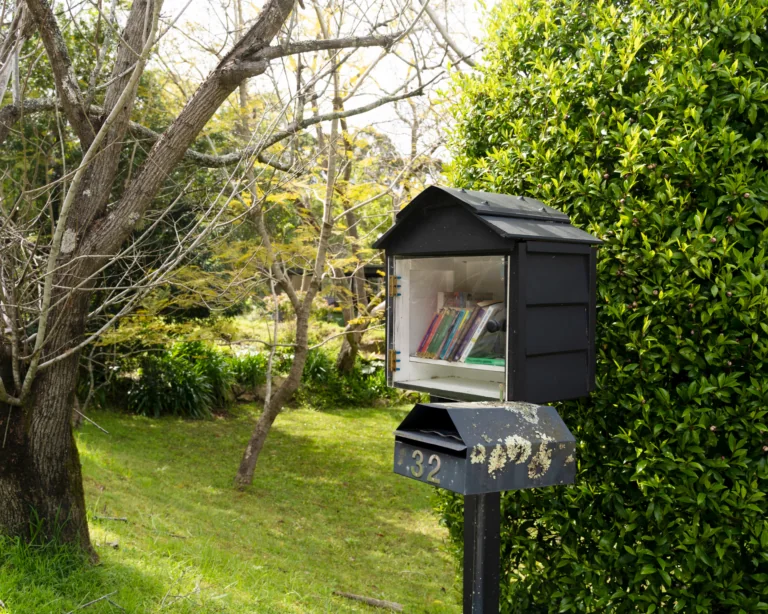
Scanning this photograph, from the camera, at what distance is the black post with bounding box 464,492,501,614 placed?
8.81 feet

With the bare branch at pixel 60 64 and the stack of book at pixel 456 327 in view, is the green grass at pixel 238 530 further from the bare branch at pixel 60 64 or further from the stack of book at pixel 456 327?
the bare branch at pixel 60 64

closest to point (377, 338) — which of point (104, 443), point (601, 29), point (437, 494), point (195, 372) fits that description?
point (195, 372)

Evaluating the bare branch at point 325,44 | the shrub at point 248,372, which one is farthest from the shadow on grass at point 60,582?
the shrub at point 248,372

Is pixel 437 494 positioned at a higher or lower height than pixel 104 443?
higher

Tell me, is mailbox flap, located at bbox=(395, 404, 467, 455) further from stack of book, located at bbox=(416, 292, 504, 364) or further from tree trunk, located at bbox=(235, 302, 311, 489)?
tree trunk, located at bbox=(235, 302, 311, 489)

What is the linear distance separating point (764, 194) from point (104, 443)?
26.4 feet

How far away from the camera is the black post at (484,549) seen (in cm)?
269

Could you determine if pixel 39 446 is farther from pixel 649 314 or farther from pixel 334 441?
pixel 334 441

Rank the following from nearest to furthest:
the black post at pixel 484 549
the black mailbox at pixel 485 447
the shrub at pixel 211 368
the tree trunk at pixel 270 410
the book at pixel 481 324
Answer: the black mailbox at pixel 485 447
the black post at pixel 484 549
the book at pixel 481 324
the tree trunk at pixel 270 410
the shrub at pixel 211 368

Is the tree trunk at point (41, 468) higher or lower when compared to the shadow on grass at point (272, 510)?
higher

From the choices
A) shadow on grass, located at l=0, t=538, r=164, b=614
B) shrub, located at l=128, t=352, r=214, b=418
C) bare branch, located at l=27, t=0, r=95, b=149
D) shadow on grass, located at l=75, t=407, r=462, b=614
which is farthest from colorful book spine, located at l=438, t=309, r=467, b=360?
shrub, located at l=128, t=352, r=214, b=418

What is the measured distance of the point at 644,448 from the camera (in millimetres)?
2842

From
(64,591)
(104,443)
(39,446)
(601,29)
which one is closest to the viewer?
(601,29)

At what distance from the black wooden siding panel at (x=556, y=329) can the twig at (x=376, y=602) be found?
9.02 ft
